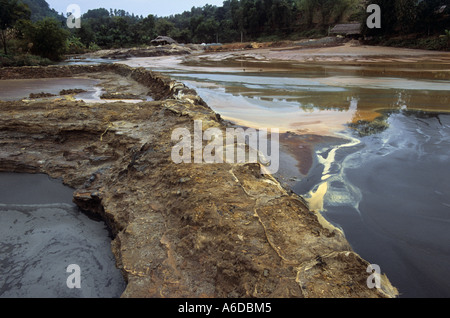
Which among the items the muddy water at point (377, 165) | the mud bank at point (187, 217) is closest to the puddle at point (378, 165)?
the muddy water at point (377, 165)

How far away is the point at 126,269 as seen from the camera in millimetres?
2102

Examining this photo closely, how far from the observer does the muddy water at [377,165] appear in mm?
2699

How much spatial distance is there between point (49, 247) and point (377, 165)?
4.08 meters

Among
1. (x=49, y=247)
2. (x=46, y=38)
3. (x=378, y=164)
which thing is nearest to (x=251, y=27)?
(x=46, y=38)

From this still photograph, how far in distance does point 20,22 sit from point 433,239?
31.1m

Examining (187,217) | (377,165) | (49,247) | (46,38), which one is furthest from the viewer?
(46,38)

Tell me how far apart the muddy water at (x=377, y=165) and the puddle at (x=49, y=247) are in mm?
2204

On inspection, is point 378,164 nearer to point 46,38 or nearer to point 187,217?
point 187,217

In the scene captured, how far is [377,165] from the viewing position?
4.31 m

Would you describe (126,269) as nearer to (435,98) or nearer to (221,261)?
(221,261)

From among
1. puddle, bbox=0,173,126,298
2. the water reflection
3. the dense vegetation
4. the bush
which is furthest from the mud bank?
the bush

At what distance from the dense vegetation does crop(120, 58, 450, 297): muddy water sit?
1953 cm

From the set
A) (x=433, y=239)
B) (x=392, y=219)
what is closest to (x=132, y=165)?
(x=392, y=219)

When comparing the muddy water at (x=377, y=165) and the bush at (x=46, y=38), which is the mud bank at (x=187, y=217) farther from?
the bush at (x=46, y=38)
